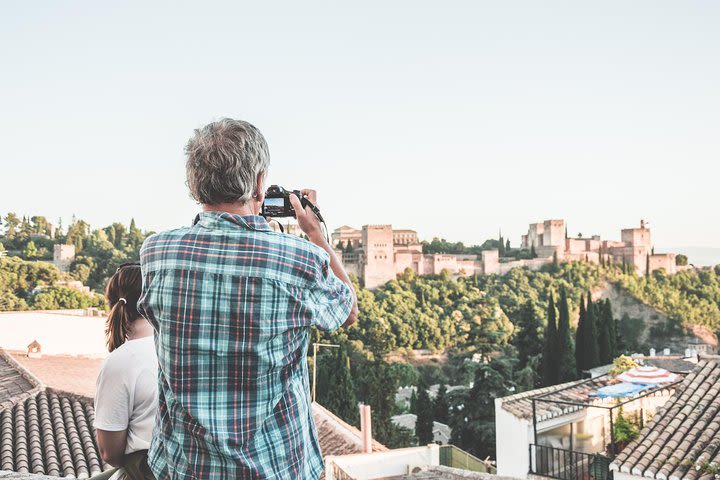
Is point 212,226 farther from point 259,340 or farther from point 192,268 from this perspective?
point 259,340

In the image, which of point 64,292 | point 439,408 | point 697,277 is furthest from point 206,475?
point 697,277

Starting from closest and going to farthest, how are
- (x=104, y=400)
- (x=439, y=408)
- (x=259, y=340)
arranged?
(x=259, y=340)
(x=104, y=400)
(x=439, y=408)

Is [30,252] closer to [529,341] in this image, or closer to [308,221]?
[529,341]

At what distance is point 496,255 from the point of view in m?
48.3

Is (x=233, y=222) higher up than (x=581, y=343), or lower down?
higher up

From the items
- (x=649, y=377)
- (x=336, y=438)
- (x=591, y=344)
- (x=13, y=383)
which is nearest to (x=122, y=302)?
(x=13, y=383)

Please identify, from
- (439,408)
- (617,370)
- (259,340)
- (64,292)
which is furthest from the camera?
(64,292)

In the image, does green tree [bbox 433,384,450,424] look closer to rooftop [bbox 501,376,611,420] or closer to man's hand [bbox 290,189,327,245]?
rooftop [bbox 501,376,611,420]

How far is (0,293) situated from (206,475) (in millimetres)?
28018

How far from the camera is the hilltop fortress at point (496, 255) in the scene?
4609 cm

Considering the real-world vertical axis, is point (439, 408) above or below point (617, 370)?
below

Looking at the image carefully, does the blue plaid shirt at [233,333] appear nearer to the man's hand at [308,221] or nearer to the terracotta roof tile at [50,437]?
the man's hand at [308,221]

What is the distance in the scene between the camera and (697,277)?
49312 millimetres

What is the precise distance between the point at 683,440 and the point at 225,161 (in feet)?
17.5
